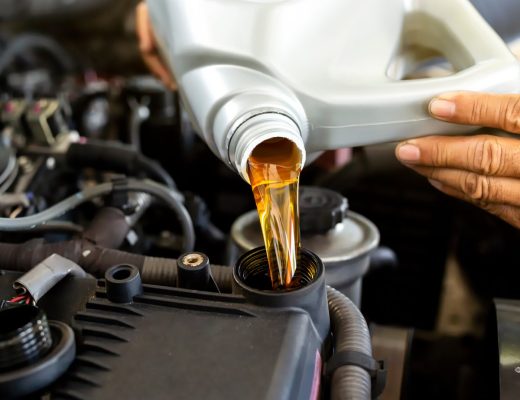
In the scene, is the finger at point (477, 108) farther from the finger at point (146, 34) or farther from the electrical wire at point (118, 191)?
the finger at point (146, 34)

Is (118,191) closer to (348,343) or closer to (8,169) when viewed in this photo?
(8,169)

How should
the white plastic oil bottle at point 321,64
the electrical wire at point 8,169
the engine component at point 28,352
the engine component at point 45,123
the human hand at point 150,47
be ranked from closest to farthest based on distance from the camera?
the engine component at point 28,352
the white plastic oil bottle at point 321,64
the electrical wire at point 8,169
the engine component at point 45,123
the human hand at point 150,47

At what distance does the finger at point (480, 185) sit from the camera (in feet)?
2.07

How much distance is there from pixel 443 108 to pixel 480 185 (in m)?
0.12

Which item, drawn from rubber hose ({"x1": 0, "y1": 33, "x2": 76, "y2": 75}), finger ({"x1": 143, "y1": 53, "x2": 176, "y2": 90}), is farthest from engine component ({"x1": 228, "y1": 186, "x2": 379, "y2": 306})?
rubber hose ({"x1": 0, "y1": 33, "x2": 76, "y2": 75})

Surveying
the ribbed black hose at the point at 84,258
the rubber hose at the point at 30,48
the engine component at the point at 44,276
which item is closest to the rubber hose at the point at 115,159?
the ribbed black hose at the point at 84,258

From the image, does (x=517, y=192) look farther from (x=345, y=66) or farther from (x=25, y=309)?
(x=25, y=309)

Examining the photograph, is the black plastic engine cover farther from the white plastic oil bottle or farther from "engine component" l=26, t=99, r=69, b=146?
"engine component" l=26, t=99, r=69, b=146

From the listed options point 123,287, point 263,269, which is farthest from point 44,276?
point 263,269

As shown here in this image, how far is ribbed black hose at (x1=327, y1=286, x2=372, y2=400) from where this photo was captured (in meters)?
0.41

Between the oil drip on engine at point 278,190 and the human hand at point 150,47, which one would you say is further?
the human hand at point 150,47

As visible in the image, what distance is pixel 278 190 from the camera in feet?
1.63

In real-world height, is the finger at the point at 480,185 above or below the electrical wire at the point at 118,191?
above

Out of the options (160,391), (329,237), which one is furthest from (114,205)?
(160,391)
